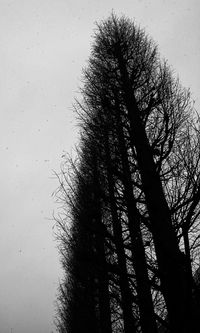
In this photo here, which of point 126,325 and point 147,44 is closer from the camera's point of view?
point 126,325

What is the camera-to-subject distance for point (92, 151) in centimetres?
596

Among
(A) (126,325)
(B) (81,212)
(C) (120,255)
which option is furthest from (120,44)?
(A) (126,325)

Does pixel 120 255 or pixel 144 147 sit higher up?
pixel 144 147

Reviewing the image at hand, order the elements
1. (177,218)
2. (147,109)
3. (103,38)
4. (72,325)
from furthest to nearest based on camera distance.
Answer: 1. (72,325)
2. (103,38)
3. (147,109)
4. (177,218)

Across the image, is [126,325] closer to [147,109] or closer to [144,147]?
[144,147]

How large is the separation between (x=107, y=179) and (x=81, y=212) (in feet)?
2.89

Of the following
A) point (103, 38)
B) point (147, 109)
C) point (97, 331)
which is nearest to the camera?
point (147, 109)

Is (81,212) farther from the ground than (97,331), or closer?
farther from the ground

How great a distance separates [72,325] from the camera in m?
10.7

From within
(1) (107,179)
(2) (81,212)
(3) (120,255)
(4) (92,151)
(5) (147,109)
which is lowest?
(3) (120,255)

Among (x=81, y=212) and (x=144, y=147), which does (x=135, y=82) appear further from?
(x=81, y=212)

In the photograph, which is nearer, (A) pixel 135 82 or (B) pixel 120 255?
(B) pixel 120 255

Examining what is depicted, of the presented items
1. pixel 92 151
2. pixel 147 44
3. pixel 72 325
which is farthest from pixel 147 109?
pixel 72 325

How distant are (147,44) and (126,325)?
655cm
